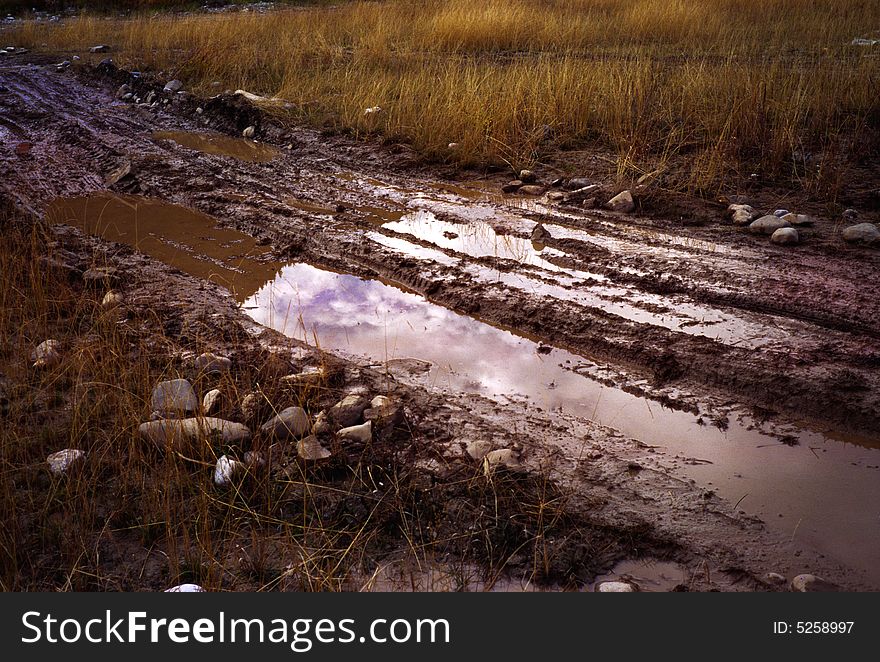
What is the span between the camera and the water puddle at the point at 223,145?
7859 mm

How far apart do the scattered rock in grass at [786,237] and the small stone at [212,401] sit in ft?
12.5

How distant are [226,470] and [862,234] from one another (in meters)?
4.37

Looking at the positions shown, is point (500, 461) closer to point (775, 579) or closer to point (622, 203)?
point (775, 579)

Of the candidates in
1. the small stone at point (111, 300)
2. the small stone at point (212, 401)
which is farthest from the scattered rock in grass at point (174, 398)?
the small stone at point (111, 300)

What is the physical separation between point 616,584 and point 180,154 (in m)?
7.05

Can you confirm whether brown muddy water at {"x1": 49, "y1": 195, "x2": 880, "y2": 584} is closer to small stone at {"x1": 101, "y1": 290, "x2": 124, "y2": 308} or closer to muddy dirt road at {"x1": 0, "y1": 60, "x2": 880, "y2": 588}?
muddy dirt road at {"x1": 0, "y1": 60, "x2": 880, "y2": 588}

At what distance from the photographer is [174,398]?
10.5ft

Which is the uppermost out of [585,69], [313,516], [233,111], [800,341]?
[585,69]

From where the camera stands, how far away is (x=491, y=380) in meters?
3.68

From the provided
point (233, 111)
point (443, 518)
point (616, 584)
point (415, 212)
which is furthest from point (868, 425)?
point (233, 111)

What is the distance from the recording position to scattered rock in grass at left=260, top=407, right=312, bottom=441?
312cm

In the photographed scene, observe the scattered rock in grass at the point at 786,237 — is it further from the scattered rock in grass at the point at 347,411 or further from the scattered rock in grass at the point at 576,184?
the scattered rock in grass at the point at 347,411

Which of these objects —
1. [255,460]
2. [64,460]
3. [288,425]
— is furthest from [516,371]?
[64,460]

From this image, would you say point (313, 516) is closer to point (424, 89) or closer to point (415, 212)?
point (415, 212)
